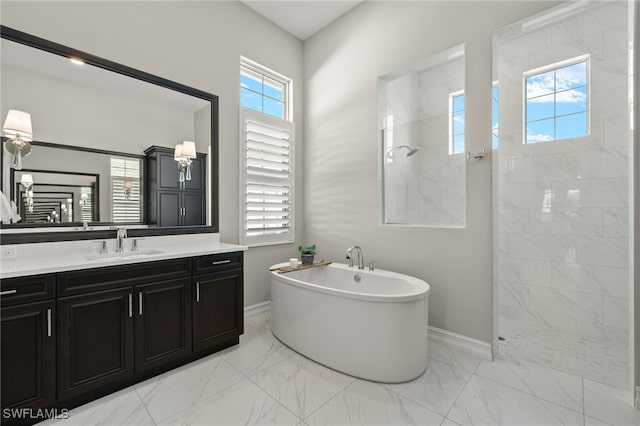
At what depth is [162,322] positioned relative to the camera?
2053 mm

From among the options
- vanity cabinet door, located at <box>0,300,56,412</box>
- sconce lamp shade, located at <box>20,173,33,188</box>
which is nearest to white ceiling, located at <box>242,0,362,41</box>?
sconce lamp shade, located at <box>20,173,33,188</box>

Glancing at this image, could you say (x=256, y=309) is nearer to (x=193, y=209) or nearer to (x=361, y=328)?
(x=193, y=209)

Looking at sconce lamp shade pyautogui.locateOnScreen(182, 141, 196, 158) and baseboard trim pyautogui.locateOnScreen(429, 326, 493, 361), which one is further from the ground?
sconce lamp shade pyautogui.locateOnScreen(182, 141, 196, 158)

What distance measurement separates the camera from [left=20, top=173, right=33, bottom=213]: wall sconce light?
1955 millimetres

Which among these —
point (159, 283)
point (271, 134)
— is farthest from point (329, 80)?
point (159, 283)

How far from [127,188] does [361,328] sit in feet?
7.23

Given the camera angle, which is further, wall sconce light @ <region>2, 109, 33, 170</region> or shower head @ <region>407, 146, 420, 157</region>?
shower head @ <region>407, 146, 420, 157</region>

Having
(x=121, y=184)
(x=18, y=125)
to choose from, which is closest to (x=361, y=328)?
(x=121, y=184)

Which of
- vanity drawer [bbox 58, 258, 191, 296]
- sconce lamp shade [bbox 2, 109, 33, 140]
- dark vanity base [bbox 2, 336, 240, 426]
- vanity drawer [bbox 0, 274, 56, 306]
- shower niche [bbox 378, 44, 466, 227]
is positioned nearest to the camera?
vanity drawer [bbox 0, 274, 56, 306]

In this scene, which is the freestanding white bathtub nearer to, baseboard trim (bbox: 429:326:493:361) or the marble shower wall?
baseboard trim (bbox: 429:326:493:361)

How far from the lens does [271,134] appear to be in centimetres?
347

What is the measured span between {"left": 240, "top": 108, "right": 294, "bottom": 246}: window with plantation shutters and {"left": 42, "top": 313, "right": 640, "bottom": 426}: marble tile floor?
150 cm

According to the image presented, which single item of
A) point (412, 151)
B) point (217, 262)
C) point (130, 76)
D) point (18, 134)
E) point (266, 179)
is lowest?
point (217, 262)

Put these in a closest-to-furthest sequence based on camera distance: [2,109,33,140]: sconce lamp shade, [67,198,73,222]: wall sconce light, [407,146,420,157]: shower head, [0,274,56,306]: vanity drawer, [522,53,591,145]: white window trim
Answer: [0,274,56,306]: vanity drawer, [2,109,33,140]: sconce lamp shade, [67,198,73,222]: wall sconce light, [522,53,591,145]: white window trim, [407,146,420,157]: shower head
